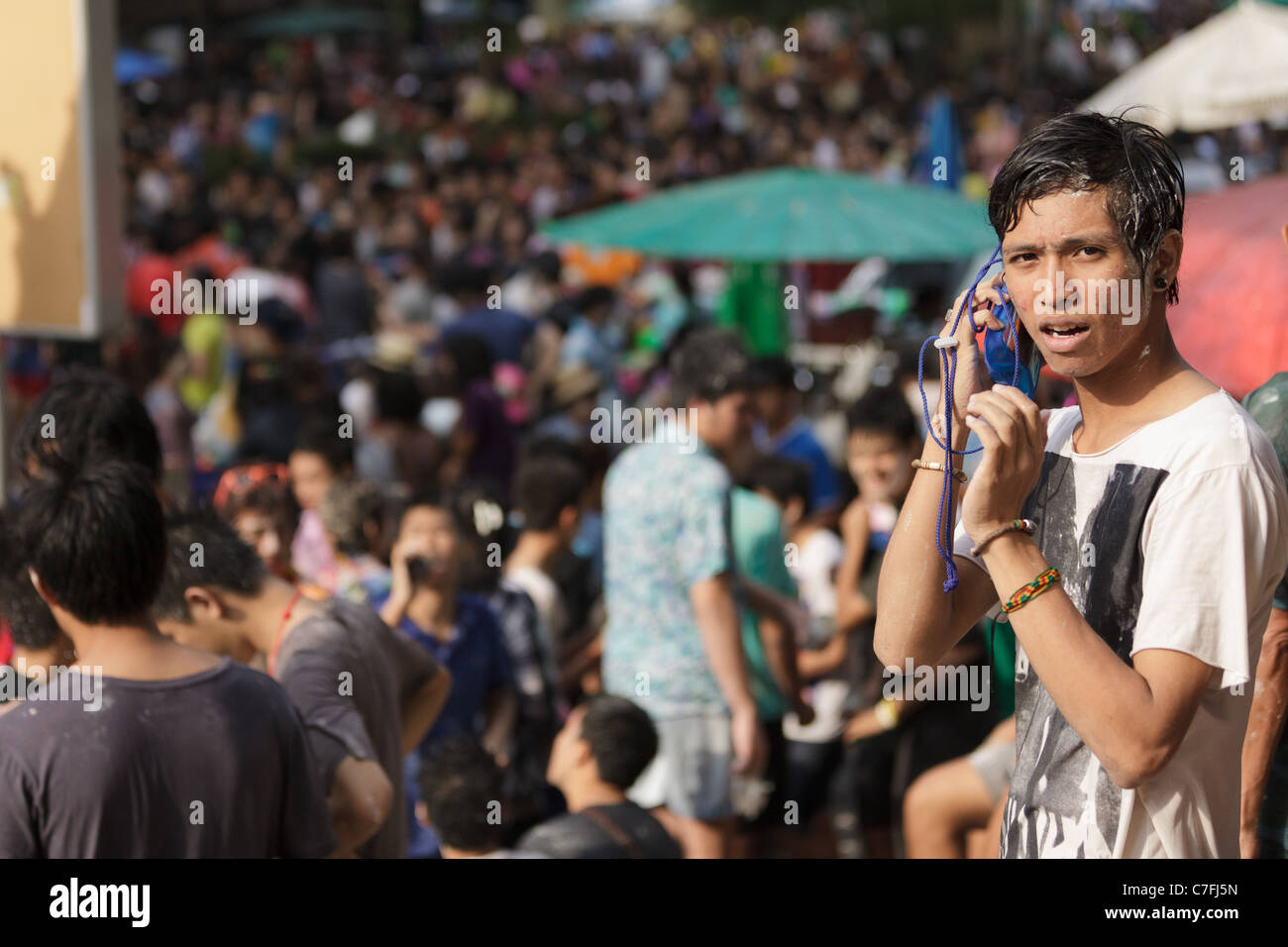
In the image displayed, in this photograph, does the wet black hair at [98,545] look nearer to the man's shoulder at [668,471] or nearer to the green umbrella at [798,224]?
the man's shoulder at [668,471]

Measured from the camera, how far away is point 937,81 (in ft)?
83.5

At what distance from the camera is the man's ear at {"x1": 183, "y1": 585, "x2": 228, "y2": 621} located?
300 centimetres

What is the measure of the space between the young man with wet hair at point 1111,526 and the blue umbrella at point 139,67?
19.9 meters

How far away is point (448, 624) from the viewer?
4.33 m

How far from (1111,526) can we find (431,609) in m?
2.75

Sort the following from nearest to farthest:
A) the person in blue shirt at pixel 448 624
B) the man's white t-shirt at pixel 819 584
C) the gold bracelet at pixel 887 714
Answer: the person in blue shirt at pixel 448 624
the gold bracelet at pixel 887 714
the man's white t-shirt at pixel 819 584

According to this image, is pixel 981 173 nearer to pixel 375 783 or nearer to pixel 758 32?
pixel 758 32

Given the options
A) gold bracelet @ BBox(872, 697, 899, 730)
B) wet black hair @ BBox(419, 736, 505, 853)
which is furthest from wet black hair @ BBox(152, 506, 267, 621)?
gold bracelet @ BBox(872, 697, 899, 730)

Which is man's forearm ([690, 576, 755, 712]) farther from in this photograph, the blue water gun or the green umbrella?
the green umbrella

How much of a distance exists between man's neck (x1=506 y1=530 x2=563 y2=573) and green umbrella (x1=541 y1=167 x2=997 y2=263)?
3.01m

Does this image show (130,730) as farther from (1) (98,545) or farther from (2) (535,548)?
(2) (535,548)

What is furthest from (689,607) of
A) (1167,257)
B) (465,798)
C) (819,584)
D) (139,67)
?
(139,67)

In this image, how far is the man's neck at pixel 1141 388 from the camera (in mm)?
1874

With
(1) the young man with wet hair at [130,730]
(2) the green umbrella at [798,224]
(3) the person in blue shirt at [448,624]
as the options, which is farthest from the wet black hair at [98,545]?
(2) the green umbrella at [798,224]
